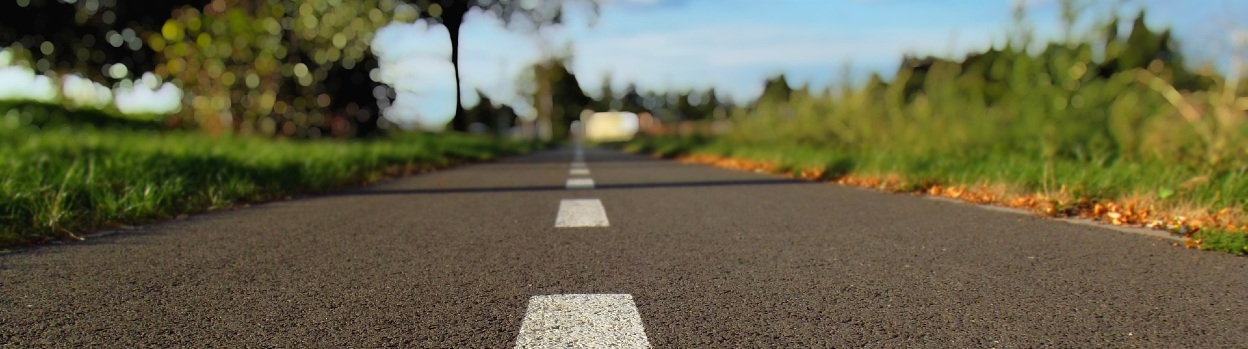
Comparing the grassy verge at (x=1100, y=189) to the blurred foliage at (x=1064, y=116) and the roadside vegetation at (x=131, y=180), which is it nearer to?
the blurred foliage at (x=1064, y=116)

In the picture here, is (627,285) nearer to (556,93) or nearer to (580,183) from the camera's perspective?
(580,183)

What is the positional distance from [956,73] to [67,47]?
2450cm

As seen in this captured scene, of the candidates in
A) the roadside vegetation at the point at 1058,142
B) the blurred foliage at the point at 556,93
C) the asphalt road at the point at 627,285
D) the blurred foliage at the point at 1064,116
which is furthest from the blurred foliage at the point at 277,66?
the blurred foliage at the point at 556,93

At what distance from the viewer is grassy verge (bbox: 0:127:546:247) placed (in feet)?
16.7

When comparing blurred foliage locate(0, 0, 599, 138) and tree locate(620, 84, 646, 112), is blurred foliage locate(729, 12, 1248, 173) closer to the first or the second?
blurred foliage locate(0, 0, 599, 138)

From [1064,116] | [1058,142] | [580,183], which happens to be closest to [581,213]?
[580,183]

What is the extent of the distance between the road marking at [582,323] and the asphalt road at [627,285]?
12 millimetres

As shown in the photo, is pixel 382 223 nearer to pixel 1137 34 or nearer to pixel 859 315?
pixel 859 315

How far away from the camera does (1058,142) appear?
1023 cm

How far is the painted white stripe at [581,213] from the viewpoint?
17.4 ft

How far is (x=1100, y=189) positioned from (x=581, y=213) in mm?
3696

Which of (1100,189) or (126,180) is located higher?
(126,180)

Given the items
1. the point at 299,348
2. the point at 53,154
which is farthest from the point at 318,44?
the point at 299,348

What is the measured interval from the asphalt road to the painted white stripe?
0.19 ft
